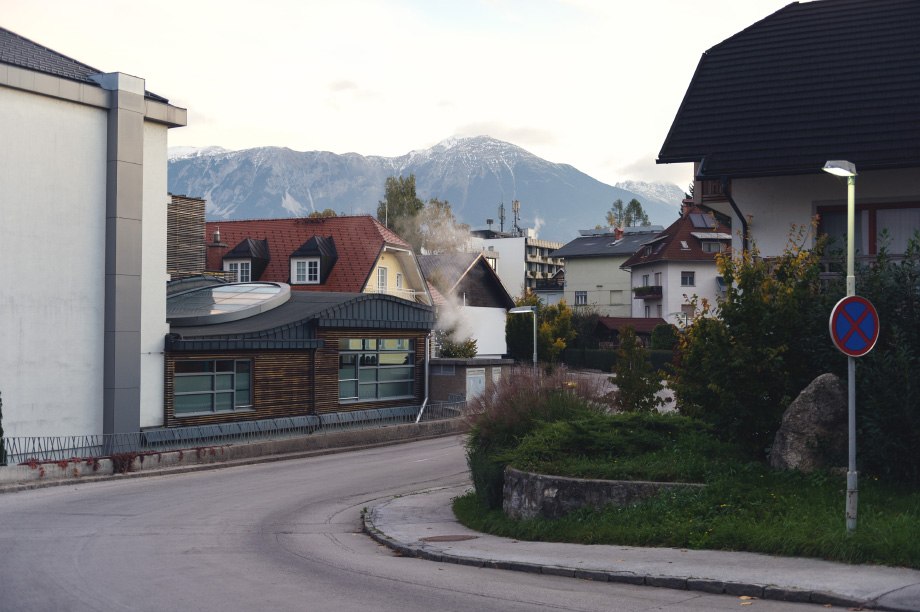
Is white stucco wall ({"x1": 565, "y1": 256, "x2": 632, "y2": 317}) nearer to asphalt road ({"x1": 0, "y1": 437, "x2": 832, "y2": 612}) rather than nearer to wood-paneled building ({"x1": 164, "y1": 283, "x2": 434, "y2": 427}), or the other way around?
wood-paneled building ({"x1": 164, "y1": 283, "x2": 434, "y2": 427})

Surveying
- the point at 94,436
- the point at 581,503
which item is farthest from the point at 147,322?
the point at 581,503

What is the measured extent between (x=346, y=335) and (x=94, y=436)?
12.3 meters

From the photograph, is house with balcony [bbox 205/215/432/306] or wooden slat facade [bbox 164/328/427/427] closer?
wooden slat facade [bbox 164/328/427/427]

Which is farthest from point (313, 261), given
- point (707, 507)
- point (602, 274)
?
point (602, 274)

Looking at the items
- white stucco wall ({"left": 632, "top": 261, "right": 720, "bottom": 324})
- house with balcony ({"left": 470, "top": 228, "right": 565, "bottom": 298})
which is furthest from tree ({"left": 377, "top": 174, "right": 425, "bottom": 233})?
white stucco wall ({"left": 632, "top": 261, "right": 720, "bottom": 324})

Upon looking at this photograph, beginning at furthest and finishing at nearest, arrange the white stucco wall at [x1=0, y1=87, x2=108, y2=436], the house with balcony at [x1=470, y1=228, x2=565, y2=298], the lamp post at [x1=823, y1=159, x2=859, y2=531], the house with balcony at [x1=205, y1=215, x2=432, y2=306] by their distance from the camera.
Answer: the house with balcony at [x1=470, y1=228, x2=565, y2=298], the house with balcony at [x1=205, y1=215, x2=432, y2=306], the white stucco wall at [x1=0, y1=87, x2=108, y2=436], the lamp post at [x1=823, y1=159, x2=859, y2=531]

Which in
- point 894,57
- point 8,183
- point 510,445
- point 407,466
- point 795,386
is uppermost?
point 894,57

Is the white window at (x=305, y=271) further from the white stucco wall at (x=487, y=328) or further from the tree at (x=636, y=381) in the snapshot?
the tree at (x=636, y=381)

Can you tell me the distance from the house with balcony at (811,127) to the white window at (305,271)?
115 feet

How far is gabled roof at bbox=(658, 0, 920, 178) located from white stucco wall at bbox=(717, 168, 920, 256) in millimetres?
710

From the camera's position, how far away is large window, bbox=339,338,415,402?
1462 inches

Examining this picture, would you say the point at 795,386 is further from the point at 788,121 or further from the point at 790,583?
the point at 788,121

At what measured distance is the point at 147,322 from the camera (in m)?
28.6

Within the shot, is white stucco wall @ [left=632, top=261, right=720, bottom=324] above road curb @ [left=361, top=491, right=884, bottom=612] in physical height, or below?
above
